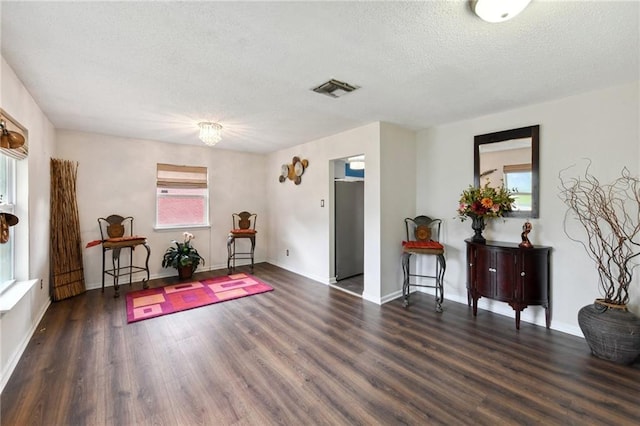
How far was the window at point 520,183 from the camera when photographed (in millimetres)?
3045

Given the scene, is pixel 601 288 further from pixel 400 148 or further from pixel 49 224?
pixel 49 224

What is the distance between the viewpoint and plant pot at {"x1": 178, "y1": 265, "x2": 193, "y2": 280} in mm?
4622

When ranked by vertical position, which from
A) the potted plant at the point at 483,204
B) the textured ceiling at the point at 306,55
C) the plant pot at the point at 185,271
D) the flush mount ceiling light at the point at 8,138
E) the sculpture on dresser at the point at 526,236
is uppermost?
the textured ceiling at the point at 306,55

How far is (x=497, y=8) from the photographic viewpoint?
4.78 feet

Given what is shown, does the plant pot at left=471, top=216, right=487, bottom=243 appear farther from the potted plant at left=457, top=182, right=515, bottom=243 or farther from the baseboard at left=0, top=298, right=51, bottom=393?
the baseboard at left=0, top=298, right=51, bottom=393

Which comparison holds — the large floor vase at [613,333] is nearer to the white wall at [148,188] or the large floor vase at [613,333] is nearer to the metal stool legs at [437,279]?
the metal stool legs at [437,279]

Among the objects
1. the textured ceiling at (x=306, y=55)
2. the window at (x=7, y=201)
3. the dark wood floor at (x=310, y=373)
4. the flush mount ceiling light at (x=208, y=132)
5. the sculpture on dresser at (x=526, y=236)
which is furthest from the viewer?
the flush mount ceiling light at (x=208, y=132)

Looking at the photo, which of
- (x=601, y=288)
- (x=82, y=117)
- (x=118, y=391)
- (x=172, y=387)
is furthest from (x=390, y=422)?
(x=82, y=117)

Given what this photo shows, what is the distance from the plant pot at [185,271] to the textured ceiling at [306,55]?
2.50 m

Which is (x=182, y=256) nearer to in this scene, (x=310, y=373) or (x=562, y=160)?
(x=310, y=373)

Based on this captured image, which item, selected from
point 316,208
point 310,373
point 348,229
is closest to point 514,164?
point 348,229

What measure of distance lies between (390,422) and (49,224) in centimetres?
453

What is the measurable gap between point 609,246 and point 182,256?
17.7ft

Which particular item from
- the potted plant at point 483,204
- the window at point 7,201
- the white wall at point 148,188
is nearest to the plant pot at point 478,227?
the potted plant at point 483,204
